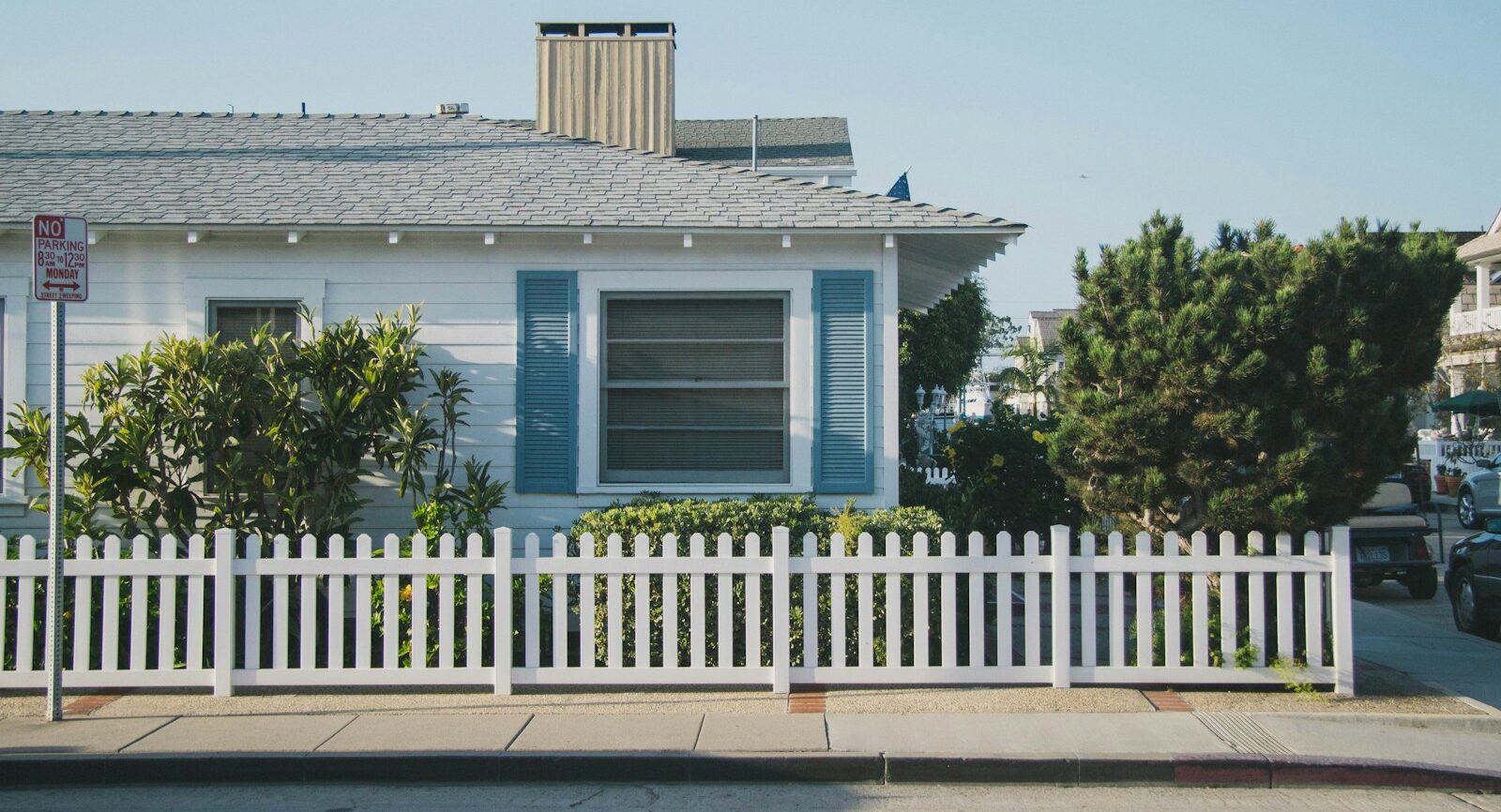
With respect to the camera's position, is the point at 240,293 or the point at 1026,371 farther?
the point at 1026,371

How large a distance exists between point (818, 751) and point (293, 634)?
4519mm

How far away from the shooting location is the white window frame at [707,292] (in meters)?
9.37

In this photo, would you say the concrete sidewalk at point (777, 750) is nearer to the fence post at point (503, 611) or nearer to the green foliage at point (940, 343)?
the fence post at point (503, 611)

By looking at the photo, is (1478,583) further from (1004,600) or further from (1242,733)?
(1004,600)

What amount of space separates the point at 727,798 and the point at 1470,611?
8354mm

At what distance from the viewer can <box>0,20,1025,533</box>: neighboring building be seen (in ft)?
30.5

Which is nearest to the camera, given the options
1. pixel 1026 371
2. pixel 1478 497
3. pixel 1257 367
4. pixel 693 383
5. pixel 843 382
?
pixel 1257 367

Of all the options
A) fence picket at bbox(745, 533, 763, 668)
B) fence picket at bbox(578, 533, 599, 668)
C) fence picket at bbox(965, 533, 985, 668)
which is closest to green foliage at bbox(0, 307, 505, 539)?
fence picket at bbox(578, 533, 599, 668)

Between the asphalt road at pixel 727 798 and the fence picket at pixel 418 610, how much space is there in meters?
1.40

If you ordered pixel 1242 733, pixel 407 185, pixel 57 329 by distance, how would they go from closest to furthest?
pixel 1242 733
pixel 57 329
pixel 407 185

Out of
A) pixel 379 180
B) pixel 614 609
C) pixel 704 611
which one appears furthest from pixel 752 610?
pixel 379 180

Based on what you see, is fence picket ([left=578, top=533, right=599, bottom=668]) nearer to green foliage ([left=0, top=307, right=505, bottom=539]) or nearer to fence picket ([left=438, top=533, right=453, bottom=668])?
fence picket ([left=438, top=533, right=453, bottom=668])

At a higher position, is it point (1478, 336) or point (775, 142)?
point (775, 142)

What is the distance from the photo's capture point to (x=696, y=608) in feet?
24.2
